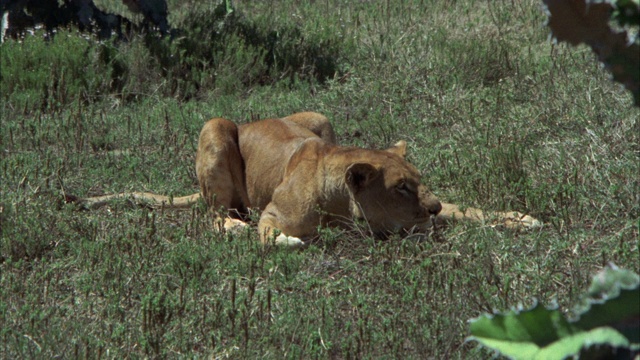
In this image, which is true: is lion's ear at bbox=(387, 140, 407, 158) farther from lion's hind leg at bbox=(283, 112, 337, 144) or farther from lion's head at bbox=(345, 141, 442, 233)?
lion's hind leg at bbox=(283, 112, 337, 144)

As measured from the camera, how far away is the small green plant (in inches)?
Result: 106

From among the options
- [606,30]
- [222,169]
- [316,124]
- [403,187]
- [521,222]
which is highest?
[606,30]

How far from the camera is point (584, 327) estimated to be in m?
2.71

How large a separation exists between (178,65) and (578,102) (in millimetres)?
3723

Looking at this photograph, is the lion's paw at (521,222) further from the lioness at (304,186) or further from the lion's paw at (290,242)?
the lion's paw at (290,242)

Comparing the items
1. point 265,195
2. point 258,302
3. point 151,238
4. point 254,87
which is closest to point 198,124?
point 254,87

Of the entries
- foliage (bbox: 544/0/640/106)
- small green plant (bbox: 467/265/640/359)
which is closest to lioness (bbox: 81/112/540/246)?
foliage (bbox: 544/0/640/106)

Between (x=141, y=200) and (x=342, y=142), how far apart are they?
1779 millimetres

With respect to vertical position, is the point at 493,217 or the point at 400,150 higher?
the point at 400,150

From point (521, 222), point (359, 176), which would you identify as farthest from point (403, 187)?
point (521, 222)

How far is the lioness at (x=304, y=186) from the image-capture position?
5.78m

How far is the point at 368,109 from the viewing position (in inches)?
324

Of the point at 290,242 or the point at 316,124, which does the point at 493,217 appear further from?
the point at 316,124

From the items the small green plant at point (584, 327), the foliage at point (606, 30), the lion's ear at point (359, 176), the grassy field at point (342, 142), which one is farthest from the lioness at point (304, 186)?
the small green plant at point (584, 327)
